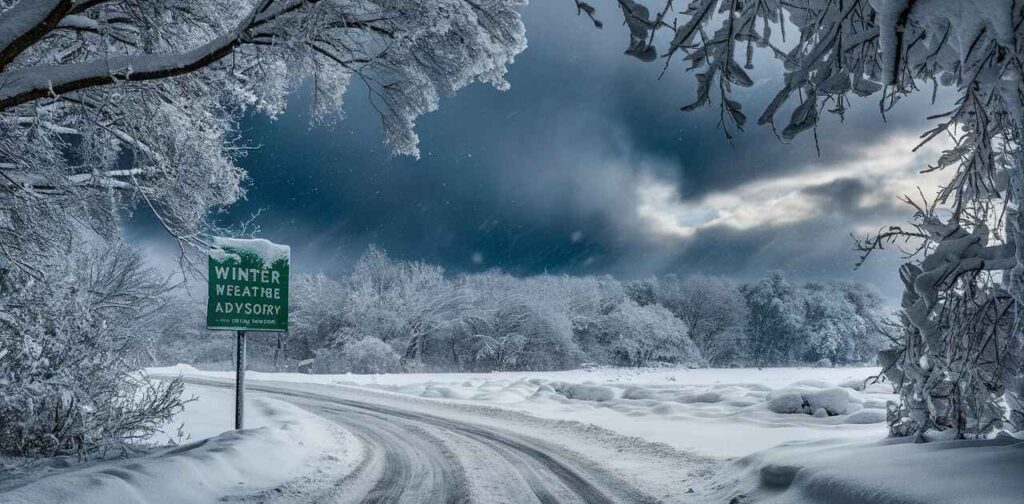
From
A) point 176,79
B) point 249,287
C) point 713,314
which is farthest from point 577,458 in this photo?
point 713,314

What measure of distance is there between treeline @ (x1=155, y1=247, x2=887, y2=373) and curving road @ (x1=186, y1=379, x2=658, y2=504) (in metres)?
28.5

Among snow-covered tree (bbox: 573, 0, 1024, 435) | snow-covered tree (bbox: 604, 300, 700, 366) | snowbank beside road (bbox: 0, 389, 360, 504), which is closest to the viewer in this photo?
snow-covered tree (bbox: 573, 0, 1024, 435)

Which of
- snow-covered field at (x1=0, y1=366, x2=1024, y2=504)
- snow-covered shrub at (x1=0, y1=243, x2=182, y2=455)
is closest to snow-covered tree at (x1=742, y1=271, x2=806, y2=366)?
snow-covered field at (x1=0, y1=366, x2=1024, y2=504)

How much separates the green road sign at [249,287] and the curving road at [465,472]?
257cm

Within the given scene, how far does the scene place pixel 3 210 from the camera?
667 cm

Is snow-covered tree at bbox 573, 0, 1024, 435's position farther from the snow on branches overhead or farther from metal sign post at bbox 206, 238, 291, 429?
metal sign post at bbox 206, 238, 291, 429

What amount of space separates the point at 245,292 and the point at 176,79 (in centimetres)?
327

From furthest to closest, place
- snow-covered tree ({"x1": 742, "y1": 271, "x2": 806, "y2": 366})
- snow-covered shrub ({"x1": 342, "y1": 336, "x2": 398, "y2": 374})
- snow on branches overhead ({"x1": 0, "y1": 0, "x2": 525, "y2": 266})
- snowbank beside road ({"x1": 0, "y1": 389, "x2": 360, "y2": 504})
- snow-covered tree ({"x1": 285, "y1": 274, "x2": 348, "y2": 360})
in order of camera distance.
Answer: snow-covered tree ({"x1": 742, "y1": 271, "x2": 806, "y2": 366}), snow-covered tree ({"x1": 285, "y1": 274, "x2": 348, "y2": 360}), snow-covered shrub ({"x1": 342, "y1": 336, "x2": 398, "y2": 374}), snow on branches overhead ({"x1": 0, "y1": 0, "x2": 525, "y2": 266}), snowbank beside road ({"x1": 0, "y1": 389, "x2": 360, "y2": 504})

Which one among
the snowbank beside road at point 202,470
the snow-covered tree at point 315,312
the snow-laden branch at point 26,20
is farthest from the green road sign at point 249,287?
the snow-covered tree at point 315,312

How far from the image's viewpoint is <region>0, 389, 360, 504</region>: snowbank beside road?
13.9 feet

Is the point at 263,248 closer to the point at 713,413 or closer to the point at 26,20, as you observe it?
the point at 26,20

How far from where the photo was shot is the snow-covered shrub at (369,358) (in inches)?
1444

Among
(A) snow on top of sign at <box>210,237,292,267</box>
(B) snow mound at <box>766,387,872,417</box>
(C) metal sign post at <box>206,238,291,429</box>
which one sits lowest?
(B) snow mound at <box>766,387,872,417</box>

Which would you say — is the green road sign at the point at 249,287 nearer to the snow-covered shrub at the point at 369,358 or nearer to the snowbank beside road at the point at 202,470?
the snowbank beside road at the point at 202,470
